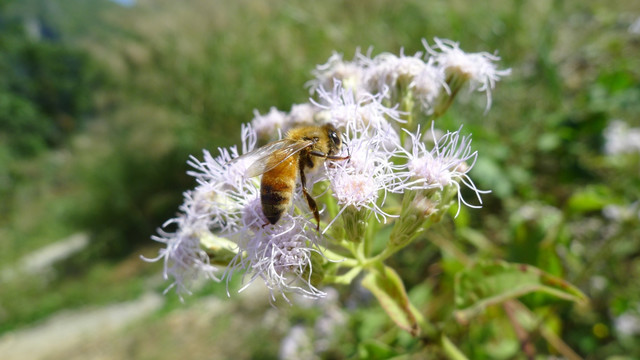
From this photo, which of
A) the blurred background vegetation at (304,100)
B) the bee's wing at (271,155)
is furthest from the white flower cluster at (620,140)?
the bee's wing at (271,155)

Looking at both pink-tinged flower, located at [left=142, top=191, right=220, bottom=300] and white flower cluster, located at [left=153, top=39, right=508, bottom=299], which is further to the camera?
pink-tinged flower, located at [left=142, top=191, right=220, bottom=300]

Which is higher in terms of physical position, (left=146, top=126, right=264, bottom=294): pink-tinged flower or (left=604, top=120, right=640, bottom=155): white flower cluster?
(left=146, top=126, right=264, bottom=294): pink-tinged flower

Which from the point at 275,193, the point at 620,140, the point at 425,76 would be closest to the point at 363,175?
the point at 275,193

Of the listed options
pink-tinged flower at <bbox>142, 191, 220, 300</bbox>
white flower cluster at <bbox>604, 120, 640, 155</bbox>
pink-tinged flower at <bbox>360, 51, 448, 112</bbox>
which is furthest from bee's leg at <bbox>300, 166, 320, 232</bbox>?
white flower cluster at <bbox>604, 120, 640, 155</bbox>

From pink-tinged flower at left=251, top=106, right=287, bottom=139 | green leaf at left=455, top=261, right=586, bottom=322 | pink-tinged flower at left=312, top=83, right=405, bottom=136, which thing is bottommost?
green leaf at left=455, top=261, right=586, bottom=322

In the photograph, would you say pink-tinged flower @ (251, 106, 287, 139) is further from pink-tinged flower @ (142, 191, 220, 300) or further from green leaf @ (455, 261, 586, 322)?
green leaf @ (455, 261, 586, 322)

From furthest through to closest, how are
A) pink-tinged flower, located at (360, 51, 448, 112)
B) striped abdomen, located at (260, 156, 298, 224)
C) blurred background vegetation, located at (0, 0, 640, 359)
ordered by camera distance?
blurred background vegetation, located at (0, 0, 640, 359) < pink-tinged flower, located at (360, 51, 448, 112) < striped abdomen, located at (260, 156, 298, 224)

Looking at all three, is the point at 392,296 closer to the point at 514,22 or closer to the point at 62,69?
the point at 514,22

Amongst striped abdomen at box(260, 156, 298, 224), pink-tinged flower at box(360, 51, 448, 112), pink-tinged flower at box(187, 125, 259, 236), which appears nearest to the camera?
striped abdomen at box(260, 156, 298, 224)

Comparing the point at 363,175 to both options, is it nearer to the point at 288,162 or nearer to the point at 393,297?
the point at 288,162

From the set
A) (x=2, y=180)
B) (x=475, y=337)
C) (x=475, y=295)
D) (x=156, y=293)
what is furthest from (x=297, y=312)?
(x=2, y=180)
